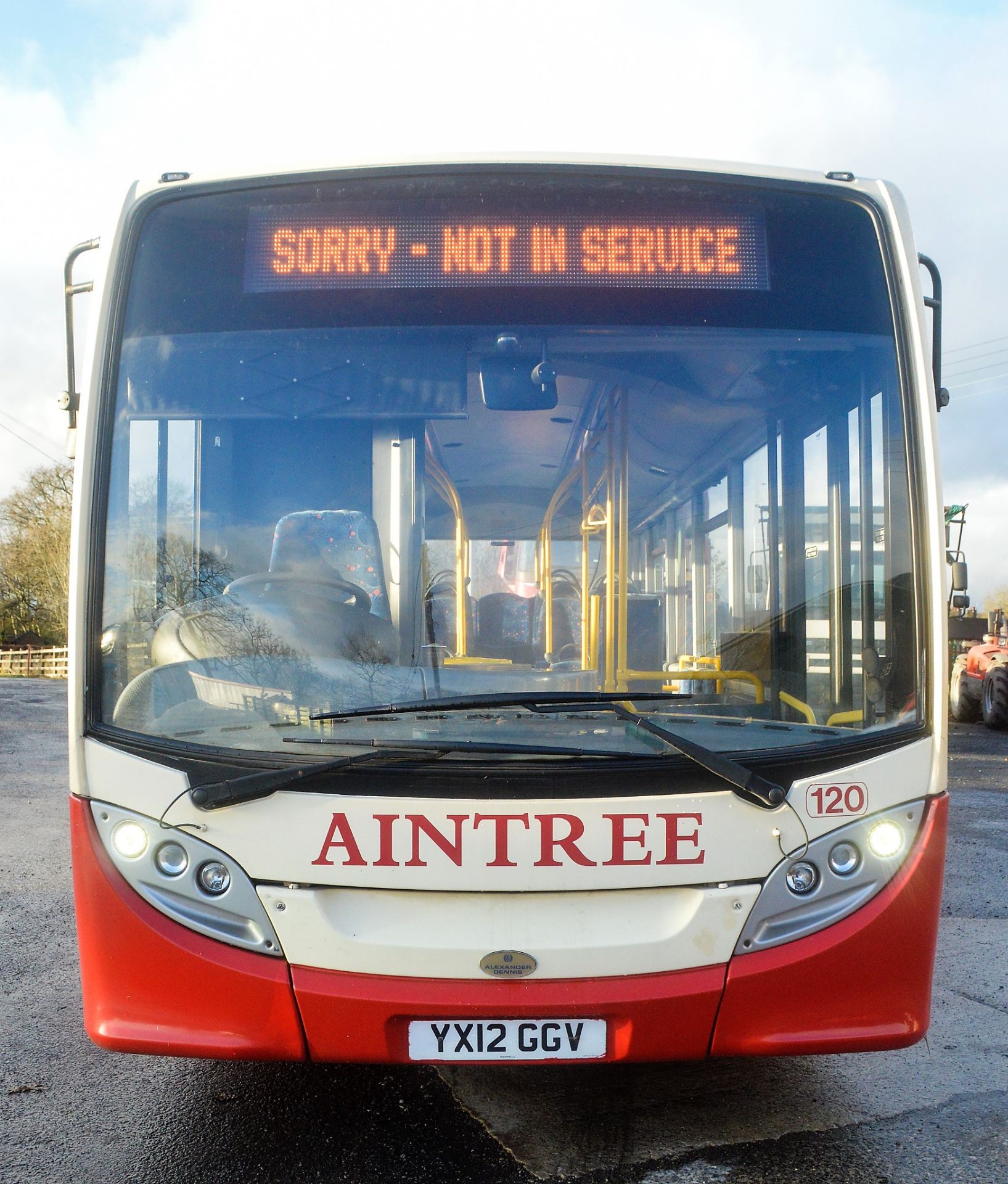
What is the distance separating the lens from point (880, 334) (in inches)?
115

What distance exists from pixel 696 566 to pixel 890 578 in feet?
1.68

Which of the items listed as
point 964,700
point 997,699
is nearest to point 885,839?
point 997,699

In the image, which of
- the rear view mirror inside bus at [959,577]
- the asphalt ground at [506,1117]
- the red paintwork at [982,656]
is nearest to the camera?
the asphalt ground at [506,1117]

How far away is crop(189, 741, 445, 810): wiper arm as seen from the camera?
252 centimetres

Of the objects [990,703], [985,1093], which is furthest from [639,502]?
[990,703]

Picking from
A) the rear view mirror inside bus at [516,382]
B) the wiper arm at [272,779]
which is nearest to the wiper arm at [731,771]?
the wiper arm at [272,779]

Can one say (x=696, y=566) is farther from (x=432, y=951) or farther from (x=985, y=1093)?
(x=985, y=1093)

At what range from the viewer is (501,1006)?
8.32 feet

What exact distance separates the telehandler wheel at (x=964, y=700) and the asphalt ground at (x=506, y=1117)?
581 inches

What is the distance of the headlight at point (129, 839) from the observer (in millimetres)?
2627

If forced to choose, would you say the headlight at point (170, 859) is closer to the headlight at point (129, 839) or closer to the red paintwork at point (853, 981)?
the headlight at point (129, 839)

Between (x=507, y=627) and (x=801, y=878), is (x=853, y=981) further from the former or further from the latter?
(x=507, y=627)

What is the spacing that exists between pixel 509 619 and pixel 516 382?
0.65 m

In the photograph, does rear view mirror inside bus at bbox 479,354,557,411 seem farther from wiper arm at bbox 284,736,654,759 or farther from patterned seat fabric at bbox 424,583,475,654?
wiper arm at bbox 284,736,654,759
